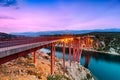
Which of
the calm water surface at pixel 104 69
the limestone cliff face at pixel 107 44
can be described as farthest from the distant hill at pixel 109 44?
the calm water surface at pixel 104 69

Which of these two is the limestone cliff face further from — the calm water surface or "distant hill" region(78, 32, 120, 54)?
the calm water surface

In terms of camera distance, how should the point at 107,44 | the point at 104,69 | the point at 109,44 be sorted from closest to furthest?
the point at 104,69 < the point at 109,44 < the point at 107,44

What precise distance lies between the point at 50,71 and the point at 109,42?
122 m

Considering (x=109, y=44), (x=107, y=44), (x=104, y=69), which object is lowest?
(x=104, y=69)

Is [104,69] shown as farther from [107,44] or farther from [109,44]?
[107,44]

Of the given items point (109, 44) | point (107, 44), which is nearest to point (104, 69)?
point (109, 44)

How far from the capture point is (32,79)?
25469 millimetres

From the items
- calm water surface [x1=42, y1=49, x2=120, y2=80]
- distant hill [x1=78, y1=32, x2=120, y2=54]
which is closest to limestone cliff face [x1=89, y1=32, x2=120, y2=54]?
distant hill [x1=78, y1=32, x2=120, y2=54]

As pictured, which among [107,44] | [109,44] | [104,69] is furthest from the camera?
[107,44]

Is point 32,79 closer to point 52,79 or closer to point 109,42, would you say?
point 52,79

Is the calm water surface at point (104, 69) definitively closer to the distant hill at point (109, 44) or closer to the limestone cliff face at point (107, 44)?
the limestone cliff face at point (107, 44)

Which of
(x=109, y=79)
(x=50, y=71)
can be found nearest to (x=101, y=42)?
(x=109, y=79)

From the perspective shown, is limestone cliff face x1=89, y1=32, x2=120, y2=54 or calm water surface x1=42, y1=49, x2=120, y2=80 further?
limestone cliff face x1=89, y1=32, x2=120, y2=54

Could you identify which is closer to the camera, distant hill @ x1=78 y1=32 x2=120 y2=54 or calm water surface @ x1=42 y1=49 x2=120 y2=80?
calm water surface @ x1=42 y1=49 x2=120 y2=80
